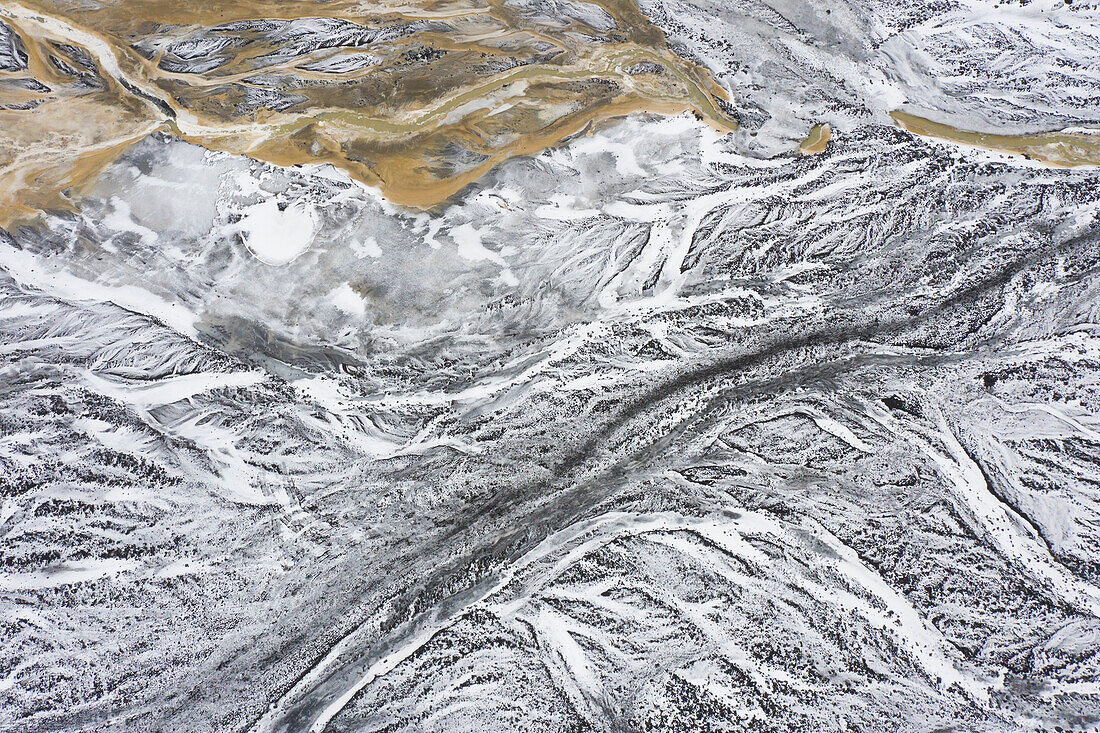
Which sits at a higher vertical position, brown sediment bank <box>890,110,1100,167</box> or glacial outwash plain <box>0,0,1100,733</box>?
brown sediment bank <box>890,110,1100,167</box>

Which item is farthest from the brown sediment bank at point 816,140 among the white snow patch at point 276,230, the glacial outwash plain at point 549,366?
the white snow patch at point 276,230

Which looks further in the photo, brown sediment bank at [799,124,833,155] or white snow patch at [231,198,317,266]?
brown sediment bank at [799,124,833,155]

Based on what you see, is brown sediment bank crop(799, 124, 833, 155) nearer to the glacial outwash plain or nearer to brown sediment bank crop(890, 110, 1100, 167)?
the glacial outwash plain

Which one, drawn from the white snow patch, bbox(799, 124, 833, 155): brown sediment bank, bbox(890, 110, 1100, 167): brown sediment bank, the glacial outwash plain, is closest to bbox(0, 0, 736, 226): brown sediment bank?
the glacial outwash plain

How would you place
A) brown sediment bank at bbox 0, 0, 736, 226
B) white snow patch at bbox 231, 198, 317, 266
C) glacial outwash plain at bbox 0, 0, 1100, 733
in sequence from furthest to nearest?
brown sediment bank at bbox 0, 0, 736, 226 → white snow patch at bbox 231, 198, 317, 266 → glacial outwash plain at bbox 0, 0, 1100, 733

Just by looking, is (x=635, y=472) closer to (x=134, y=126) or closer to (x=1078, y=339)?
(x=1078, y=339)

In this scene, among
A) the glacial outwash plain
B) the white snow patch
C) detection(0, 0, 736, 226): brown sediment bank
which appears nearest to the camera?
the glacial outwash plain
